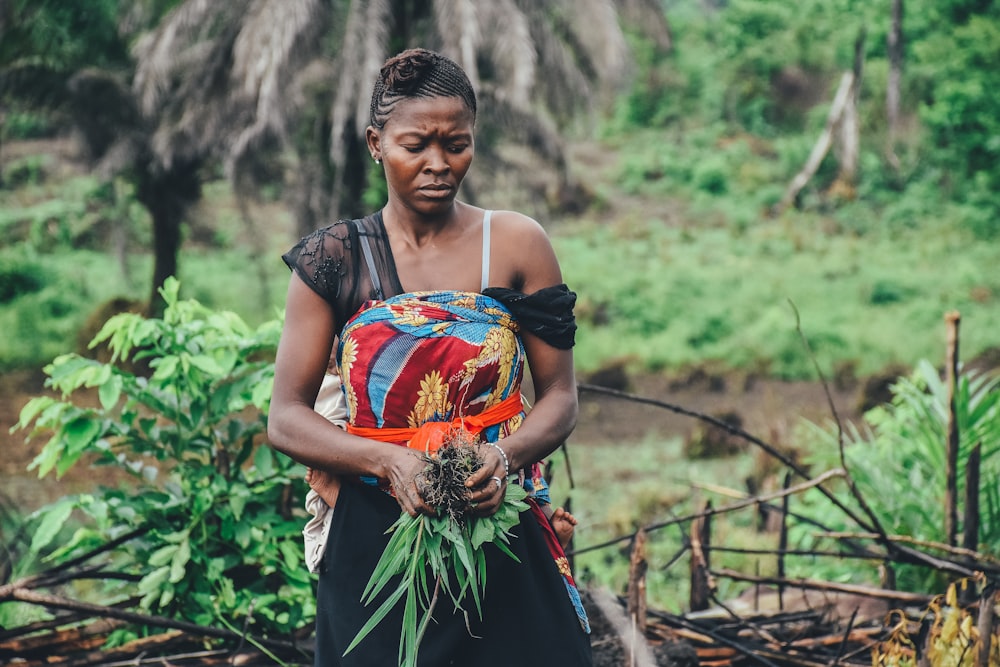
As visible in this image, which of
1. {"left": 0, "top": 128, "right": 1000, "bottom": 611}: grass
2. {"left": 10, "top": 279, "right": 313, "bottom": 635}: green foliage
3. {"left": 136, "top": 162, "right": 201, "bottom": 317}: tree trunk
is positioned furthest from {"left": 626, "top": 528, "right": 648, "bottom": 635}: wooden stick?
{"left": 136, "top": 162, "right": 201, "bottom": 317}: tree trunk

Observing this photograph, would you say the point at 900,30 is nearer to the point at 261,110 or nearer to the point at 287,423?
the point at 261,110

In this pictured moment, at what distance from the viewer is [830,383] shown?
1231 cm

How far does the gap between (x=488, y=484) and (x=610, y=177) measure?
20371 millimetres

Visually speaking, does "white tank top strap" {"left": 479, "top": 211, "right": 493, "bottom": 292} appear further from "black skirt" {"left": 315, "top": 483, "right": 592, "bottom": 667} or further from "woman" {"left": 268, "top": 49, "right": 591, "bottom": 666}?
"black skirt" {"left": 315, "top": 483, "right": 592, "bottom": 667}

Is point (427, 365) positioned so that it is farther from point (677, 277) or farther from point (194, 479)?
point (677, 277)

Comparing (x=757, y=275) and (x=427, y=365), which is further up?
(x=427, y=365)

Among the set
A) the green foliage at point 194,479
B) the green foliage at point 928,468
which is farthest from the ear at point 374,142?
the green foliage at point 928,468

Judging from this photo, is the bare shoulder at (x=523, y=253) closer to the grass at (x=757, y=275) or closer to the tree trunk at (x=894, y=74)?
the grass at (x=757, y=275)

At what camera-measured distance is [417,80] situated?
1874mm

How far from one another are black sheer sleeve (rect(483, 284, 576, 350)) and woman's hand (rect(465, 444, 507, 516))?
0.91 ft

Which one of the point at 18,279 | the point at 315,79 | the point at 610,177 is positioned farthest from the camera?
the point at 610,177

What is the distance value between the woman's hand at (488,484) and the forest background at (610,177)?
1.45 metres

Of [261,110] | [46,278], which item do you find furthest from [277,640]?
[46,278]

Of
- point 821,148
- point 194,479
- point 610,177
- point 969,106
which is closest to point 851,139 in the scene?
point 821,148
